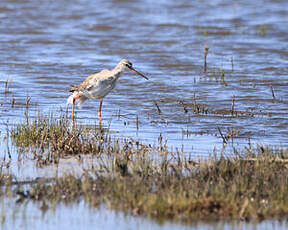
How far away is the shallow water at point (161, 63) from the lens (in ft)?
33.6

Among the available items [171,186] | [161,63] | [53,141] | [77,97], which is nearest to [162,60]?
[161,63]

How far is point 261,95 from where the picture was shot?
12.7 m

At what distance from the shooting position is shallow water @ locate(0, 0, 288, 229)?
33.6ft

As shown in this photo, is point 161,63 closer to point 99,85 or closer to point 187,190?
point 99,85

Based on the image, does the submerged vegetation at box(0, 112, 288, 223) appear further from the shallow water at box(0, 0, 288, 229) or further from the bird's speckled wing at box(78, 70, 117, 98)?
the bird's speckled wing at box(78, 70, 117, 98)

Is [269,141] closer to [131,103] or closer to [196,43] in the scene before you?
[131,103]

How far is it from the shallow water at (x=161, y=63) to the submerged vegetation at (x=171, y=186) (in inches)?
29.5

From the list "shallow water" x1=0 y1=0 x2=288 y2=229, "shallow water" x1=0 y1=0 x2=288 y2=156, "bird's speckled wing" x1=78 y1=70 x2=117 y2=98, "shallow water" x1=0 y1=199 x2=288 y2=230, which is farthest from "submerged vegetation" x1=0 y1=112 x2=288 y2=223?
"bird's speckled wing" x1=78 y1=70 x2=117 y2=98

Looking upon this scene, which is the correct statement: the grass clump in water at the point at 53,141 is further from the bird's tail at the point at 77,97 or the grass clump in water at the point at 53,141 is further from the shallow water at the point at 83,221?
the bird's tail at the point at 77,97

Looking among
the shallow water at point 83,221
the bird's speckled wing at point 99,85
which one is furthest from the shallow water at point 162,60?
the shallow water at point 83,221

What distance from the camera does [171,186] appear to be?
20.0 feet

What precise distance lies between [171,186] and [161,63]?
1039 centimetres

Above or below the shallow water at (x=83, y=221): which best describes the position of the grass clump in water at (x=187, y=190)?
above

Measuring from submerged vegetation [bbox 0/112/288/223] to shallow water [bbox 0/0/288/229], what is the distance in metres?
0.75
